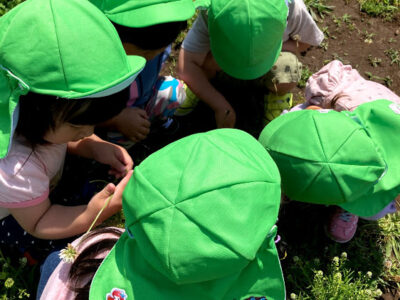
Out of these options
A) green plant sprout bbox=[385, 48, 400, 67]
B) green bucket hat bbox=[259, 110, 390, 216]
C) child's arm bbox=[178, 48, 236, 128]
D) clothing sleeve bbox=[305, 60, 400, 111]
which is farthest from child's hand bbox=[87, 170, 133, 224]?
green plant sprout bbox=[385, 48, 400, 67]

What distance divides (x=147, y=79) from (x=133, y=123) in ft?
0.81

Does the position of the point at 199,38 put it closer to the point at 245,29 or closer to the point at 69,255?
the point at 245,29

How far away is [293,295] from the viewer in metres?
1.77

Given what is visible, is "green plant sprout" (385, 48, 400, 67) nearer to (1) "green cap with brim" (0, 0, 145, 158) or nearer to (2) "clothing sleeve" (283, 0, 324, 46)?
(2) "clothing sleeve" (283, 0, 324, 46)

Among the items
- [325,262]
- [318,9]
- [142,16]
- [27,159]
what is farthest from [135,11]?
[318,9]

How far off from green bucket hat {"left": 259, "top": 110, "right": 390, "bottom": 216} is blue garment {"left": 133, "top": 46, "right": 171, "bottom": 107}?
799 mm

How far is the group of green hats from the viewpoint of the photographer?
1.12 meters

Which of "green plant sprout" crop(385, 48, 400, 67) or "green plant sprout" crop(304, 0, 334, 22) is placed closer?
"green plant sprout" crop(385, 48, 400, 67)

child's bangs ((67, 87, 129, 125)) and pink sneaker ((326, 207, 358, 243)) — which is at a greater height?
child's bangs ((67, 87, 129, 125))

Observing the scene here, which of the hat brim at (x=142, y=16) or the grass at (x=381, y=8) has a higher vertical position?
the hat brim at (x=142, y=16)

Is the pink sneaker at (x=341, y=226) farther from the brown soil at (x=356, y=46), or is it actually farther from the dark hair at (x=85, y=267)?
the dark hair at (x=85, y=267)

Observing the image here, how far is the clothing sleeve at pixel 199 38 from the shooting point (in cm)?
200

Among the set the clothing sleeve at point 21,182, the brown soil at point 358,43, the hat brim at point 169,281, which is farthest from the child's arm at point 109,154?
the brown soil at point 358,43

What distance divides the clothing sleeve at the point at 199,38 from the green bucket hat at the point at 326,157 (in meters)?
0.79
